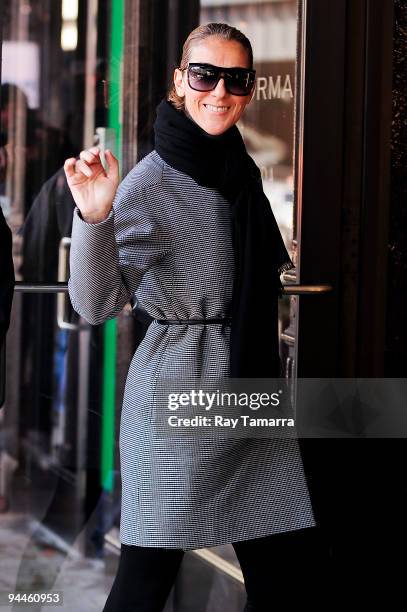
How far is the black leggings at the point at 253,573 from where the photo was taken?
88.1 inches

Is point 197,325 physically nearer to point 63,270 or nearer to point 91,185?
point 91,185

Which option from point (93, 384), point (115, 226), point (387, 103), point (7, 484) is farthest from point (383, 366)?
point (7, 484)

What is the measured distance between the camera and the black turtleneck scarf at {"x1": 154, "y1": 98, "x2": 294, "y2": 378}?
223 centimetres

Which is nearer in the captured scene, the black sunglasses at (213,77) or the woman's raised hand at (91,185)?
the woman's raised hand at (91,185)

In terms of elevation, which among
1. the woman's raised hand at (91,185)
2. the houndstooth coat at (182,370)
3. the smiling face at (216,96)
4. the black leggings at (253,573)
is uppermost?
the smiling face at (216,96)

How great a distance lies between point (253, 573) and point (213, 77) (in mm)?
994

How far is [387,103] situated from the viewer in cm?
308

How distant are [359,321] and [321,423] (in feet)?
0.96

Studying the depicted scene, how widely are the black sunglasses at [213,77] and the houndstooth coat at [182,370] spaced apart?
0.17 metres

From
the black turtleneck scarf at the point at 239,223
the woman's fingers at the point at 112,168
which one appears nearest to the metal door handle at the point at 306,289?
the black turtleneck scarf at the point at 239,223

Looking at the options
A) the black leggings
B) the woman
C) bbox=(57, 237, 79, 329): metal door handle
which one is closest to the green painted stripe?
bbox=(57, 237, 79, 329): metal door handle

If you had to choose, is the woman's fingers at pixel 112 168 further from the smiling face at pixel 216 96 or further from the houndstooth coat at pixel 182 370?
the smiling face at pixel 216 96

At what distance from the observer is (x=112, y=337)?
3580 millimetres

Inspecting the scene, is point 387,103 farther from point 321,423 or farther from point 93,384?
point 93,384
